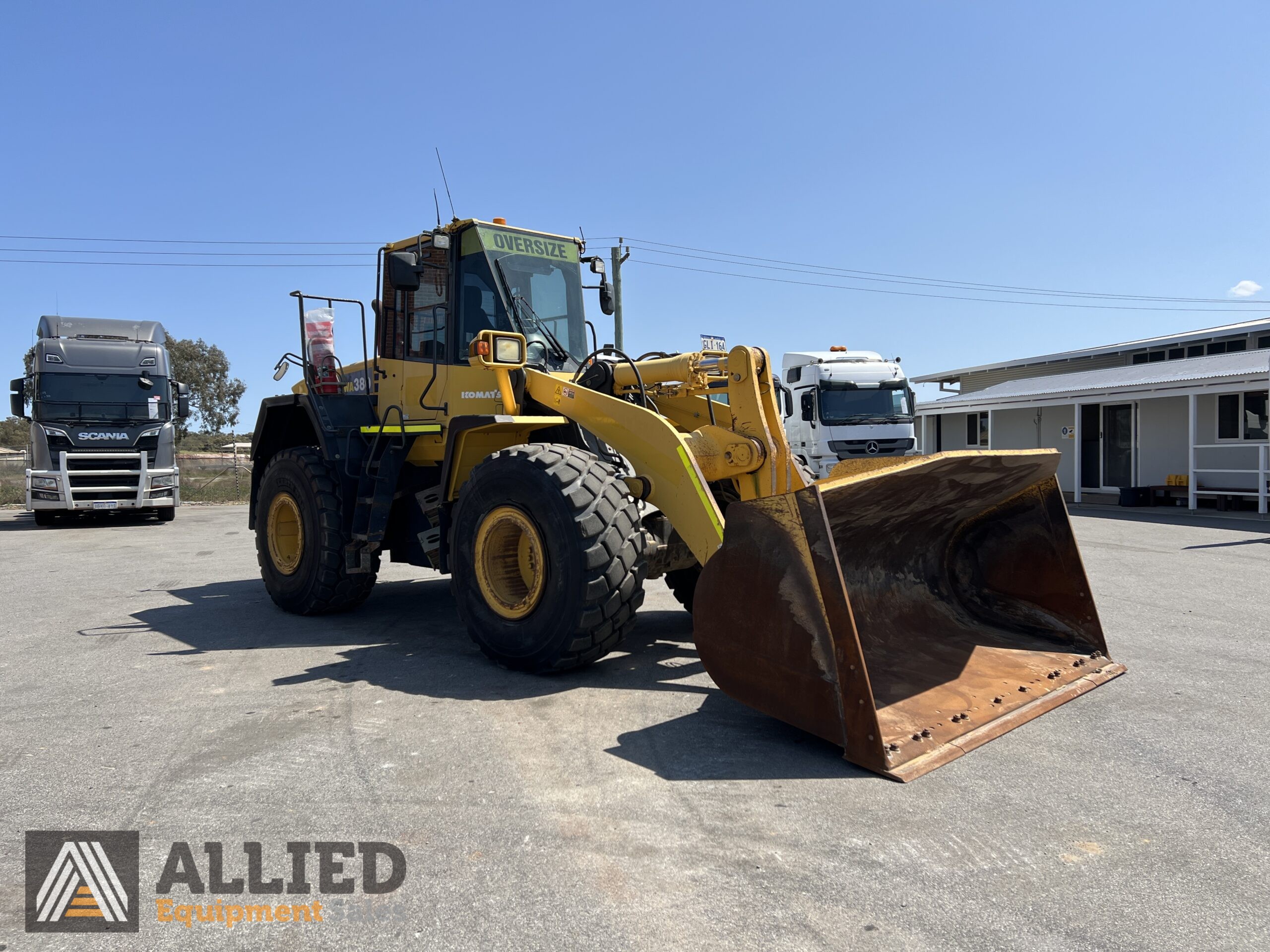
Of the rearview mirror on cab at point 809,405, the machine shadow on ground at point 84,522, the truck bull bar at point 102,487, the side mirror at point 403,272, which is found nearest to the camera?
the side mirror at point 403,272

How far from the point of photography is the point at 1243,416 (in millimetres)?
18391

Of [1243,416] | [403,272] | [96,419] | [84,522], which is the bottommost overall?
[84,522]

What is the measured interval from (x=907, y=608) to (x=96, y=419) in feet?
54.2

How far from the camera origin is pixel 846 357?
18250 mm

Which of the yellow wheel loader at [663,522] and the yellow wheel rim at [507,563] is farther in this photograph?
the yellow wheel rim at [507,563]

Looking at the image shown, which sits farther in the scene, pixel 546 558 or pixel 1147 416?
pixel 1147 416

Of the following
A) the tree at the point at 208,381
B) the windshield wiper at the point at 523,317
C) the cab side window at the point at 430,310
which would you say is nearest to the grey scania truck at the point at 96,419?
the cab side window at the point at 430,310

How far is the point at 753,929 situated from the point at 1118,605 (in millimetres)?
6068

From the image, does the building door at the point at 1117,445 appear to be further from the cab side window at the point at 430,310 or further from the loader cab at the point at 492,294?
the cab side window at the point at 430,310

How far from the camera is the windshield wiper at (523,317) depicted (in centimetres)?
633

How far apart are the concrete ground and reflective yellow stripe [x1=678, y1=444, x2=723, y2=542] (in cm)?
92

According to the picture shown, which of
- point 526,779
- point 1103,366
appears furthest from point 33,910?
point 1103,366
